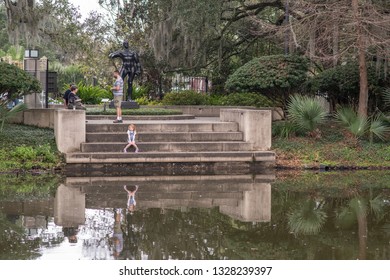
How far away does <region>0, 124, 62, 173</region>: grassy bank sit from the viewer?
1869 cm

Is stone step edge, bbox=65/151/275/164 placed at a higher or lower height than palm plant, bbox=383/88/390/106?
lower

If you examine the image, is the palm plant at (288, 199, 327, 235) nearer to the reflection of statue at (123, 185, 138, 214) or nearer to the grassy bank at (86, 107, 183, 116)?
the reflection of statue at (123, 185, 138, 214)

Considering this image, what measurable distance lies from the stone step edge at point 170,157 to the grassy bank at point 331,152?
0.85 meters

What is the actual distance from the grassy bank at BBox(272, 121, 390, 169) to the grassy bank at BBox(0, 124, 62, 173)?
5.68 meters

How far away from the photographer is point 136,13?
30875mm

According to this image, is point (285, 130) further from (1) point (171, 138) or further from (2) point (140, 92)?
(2) point (140, 92)

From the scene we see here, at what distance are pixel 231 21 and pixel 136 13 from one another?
14.7ft

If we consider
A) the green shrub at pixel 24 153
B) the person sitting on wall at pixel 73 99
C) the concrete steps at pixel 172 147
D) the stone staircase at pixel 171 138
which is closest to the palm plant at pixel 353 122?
the stone staircase at pixel 171 138

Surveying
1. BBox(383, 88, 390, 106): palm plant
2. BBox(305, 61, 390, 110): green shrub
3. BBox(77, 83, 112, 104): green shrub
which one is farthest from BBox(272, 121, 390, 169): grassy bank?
BBox(77, 83, 112, 104): green shrub

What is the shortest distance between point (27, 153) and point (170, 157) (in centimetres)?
343

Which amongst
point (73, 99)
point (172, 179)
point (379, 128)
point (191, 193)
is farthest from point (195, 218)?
point (73, 99)

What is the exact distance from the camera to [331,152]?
20.7 m

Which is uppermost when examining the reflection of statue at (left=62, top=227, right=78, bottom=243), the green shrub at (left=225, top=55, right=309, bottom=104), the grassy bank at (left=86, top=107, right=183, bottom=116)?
the green shrub at (left=225, top=55, right=309, bottom=104)

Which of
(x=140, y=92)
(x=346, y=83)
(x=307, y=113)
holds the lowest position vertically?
(x=307, y=113)
